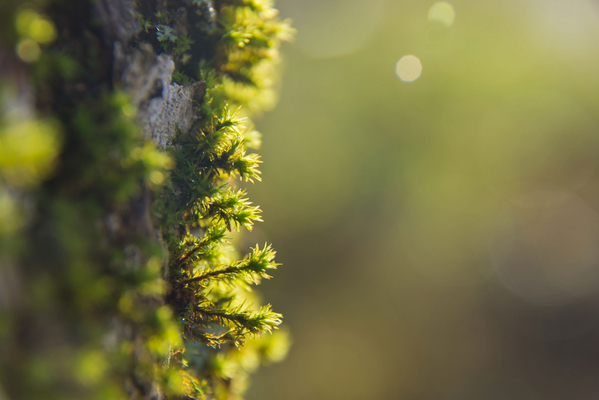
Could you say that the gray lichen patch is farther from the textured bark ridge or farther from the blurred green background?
the blurred green background

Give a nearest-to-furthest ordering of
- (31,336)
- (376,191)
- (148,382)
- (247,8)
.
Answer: (31,336) < (148,382) < (247,8) < (376,191)

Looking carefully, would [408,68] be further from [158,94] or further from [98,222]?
[98,222]

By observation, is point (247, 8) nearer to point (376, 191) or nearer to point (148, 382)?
point (148, 382)

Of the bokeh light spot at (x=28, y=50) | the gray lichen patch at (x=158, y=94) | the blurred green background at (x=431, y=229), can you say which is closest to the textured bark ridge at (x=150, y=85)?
the gray lichen patch at (x=158, y=94)

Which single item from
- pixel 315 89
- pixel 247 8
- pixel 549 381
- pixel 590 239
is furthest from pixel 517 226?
pixel 247 8

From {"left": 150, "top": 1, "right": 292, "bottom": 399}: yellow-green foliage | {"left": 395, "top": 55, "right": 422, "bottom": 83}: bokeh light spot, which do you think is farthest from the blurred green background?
{"left": 150, "top": 1, "right": 292, "bottom": 399}: yellow-green foliage

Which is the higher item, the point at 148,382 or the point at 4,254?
the point at 4,254
